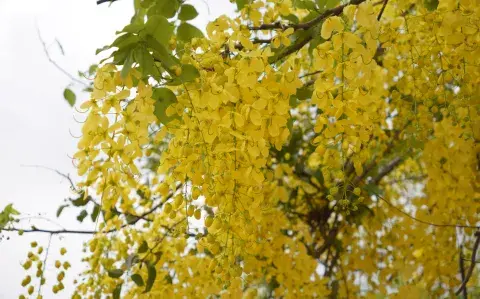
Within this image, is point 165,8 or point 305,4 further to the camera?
point 305,4

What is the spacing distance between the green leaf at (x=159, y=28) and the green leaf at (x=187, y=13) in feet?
0.64

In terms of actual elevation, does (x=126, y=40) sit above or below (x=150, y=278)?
above

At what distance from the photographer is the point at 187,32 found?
1.02 meters

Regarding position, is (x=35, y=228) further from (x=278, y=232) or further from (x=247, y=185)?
(x=247, y=185)

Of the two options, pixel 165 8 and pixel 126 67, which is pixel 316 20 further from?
pixel 126 67

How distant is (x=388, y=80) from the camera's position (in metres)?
1.90

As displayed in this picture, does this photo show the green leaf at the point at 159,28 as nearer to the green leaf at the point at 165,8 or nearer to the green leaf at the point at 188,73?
the green leaf at the point at 188,73

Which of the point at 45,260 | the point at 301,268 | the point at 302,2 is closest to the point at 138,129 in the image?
the point at 302,2

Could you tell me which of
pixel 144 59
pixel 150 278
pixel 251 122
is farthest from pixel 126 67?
pixel 150 278

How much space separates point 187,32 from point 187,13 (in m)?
0.04

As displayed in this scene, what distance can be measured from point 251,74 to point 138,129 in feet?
0.74

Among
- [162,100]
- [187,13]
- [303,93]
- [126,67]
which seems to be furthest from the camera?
[303,93]

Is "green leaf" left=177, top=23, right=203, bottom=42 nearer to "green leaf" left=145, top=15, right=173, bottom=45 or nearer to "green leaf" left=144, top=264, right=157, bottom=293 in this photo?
"green leaf" left=145, top=15, right=173, bottom=45

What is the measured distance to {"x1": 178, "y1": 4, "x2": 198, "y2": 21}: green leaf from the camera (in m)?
1.01
